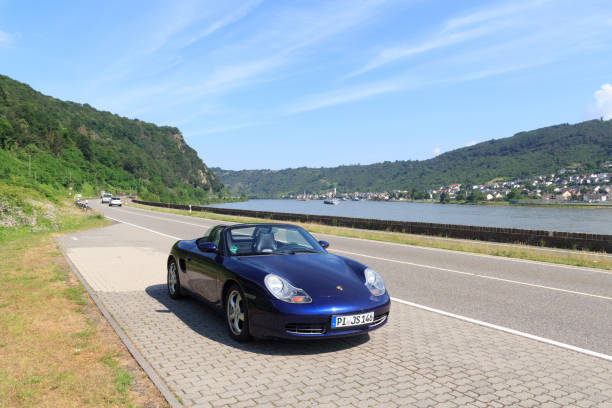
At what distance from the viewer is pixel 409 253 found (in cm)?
1380

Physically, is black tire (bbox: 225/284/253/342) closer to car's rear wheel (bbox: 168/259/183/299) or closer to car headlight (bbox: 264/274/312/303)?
car headlight (bbox: 264/274/312/303)

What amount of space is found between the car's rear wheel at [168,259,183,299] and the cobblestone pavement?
1.12 m

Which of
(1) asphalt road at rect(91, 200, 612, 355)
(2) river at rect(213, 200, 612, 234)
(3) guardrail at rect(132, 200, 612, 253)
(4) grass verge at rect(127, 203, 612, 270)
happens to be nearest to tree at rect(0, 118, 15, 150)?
(2) river at rect(213, 200, 612, 234)

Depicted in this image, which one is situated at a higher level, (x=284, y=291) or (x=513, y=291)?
(x=284, y=291)

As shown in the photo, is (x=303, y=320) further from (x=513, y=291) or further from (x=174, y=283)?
(x=513, y=291)

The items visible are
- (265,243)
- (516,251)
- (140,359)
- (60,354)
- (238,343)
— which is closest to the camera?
(140,359)

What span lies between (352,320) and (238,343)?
1399 millimetres

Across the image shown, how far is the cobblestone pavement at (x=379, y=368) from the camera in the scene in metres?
3.54

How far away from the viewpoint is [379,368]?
4188mm

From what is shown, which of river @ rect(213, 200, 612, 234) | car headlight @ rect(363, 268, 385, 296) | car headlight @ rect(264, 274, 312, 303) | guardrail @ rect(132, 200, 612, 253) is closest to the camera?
car headlight @ rect(264, 274, 312, 303)

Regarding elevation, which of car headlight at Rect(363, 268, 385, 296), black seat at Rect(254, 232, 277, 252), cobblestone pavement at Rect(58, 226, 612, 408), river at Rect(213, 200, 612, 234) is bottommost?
river at Rect(213, 200, 612, 234)

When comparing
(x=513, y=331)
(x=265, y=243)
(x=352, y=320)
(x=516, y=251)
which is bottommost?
(x=516, y=251)

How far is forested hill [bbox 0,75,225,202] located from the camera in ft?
278

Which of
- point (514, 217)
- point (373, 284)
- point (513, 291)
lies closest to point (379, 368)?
point (373, 284)
